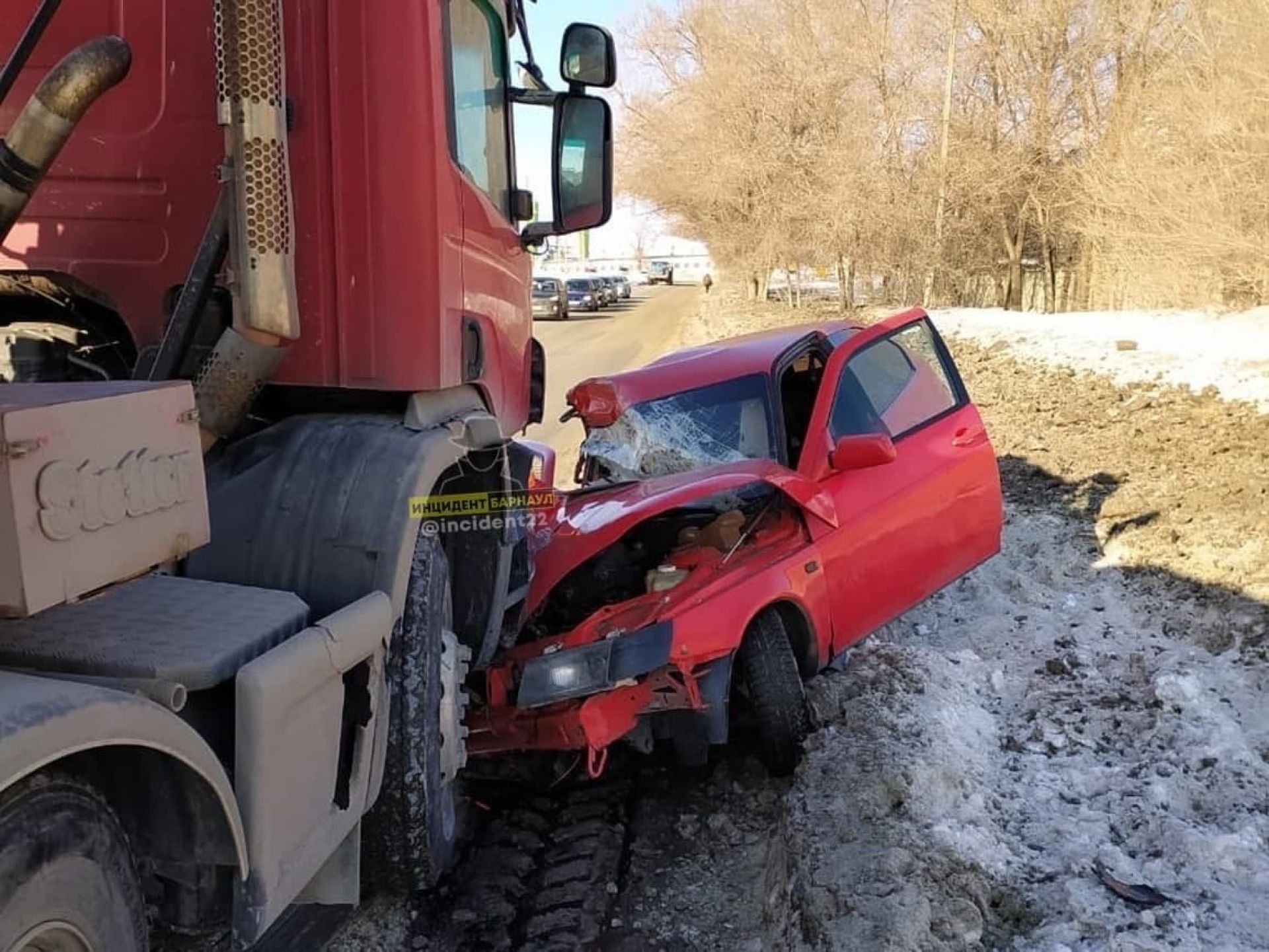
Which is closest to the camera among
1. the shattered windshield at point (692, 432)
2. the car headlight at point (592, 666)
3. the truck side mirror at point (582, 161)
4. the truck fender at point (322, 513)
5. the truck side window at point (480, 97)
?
the truck fender at point (322, 513)

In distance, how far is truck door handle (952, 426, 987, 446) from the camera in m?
→ 5.60

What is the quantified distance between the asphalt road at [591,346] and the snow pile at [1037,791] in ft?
14.9

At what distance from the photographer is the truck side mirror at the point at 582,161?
12.8 ft

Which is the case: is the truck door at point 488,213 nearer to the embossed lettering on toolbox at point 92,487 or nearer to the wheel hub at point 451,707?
the wheel hub at point 451,707

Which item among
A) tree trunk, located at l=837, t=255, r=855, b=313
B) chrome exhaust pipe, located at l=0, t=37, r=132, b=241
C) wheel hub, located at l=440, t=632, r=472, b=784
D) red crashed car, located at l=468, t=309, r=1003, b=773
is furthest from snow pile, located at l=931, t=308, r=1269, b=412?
chrome exhaust pipe, located at l=0, t=37, r=132, b=241

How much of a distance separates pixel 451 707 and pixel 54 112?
195 centimetres

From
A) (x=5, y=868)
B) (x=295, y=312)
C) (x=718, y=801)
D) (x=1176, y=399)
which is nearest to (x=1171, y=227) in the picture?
(x=1176, y=399)

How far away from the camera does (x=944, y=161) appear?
2350 cm

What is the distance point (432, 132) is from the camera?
3084 millimetres

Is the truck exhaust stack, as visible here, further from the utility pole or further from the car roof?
the utility pole

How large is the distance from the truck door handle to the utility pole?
752 inches

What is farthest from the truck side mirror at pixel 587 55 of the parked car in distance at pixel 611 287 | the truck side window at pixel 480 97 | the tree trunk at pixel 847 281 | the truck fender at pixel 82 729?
the parked car in distance at pixel 611 287

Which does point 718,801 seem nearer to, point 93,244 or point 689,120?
point 93,244

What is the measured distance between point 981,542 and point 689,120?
32823 millimetres
